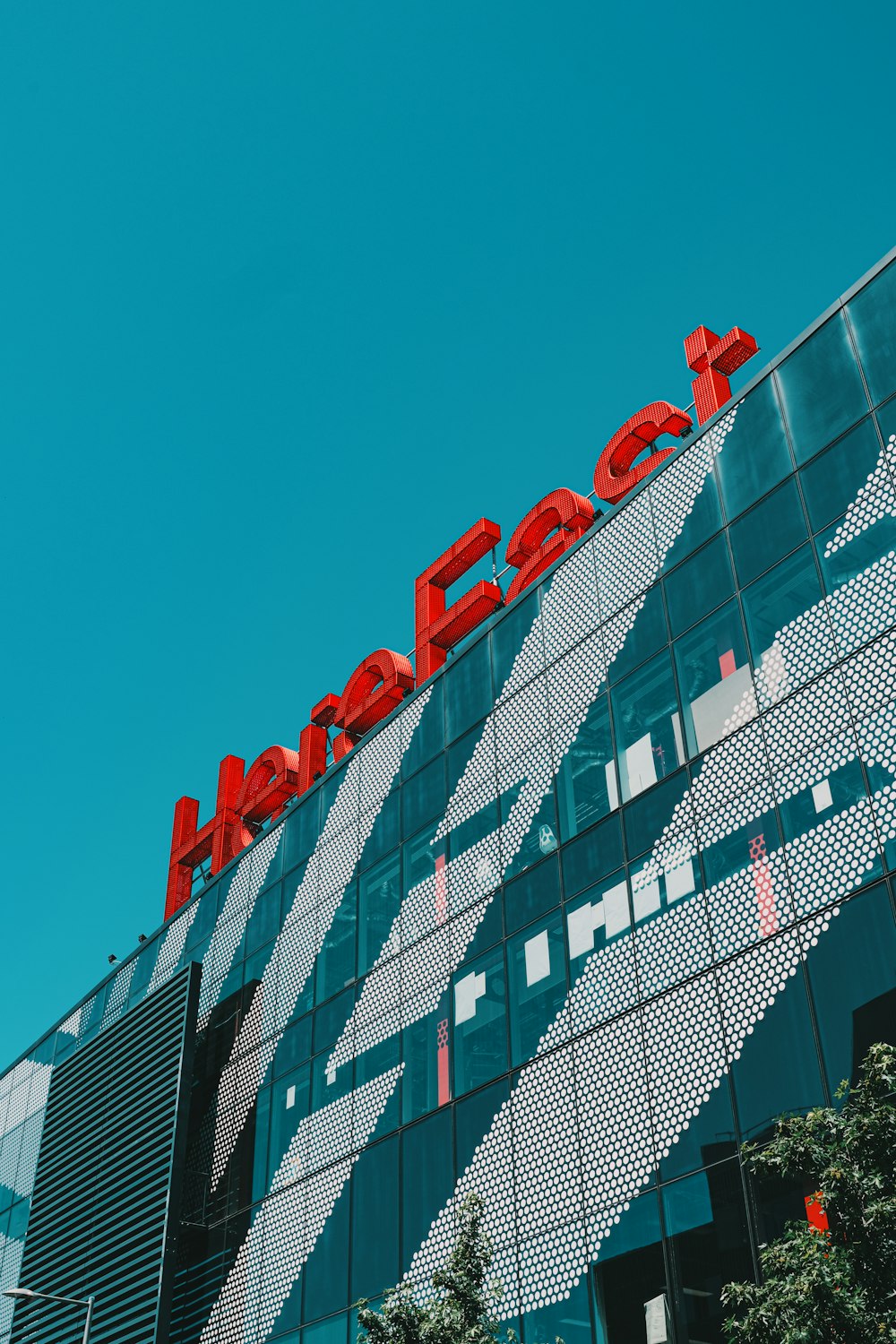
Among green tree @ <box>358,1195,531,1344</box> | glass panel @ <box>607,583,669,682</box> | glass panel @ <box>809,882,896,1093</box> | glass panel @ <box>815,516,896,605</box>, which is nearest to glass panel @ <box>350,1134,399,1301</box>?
green tree @ <box>358,1195,531,1344</box>

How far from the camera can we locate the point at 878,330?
23266 millimetres

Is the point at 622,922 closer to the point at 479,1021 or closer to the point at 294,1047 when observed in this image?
the point at 479,1021

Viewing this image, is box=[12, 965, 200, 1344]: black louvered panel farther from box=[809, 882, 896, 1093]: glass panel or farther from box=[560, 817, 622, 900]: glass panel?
box=[809, 882, 896, 1093]: glass panel

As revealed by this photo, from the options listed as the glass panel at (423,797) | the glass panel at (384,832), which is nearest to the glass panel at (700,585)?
the glass panel at (423,797)

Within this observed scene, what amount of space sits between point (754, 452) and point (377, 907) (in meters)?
13.7

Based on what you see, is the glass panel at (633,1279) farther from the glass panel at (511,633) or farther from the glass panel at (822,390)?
the glass panel at (822,390)

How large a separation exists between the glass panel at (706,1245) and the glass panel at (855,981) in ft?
8.08

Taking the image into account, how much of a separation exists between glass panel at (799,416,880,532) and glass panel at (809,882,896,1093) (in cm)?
679

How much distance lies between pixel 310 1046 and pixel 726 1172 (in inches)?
563

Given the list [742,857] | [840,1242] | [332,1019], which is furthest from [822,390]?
[332,1019]

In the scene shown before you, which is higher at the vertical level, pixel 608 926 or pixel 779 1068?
pixel 608 926

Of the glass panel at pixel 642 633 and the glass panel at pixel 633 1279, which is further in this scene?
the glass panel at pixel 642 633

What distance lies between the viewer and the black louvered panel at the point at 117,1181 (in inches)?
1339

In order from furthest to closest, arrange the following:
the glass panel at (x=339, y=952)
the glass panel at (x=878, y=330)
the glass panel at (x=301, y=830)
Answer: the glass panel at (x=301, y=830)
the glass panel at (x=339, y=952)
the glass panel at (x=878, y=330)
